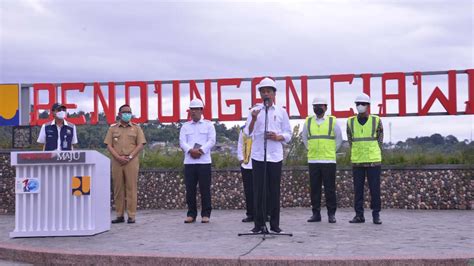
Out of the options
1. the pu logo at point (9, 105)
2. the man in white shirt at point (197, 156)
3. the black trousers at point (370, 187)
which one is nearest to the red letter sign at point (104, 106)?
the pu logo at point (9, 105)

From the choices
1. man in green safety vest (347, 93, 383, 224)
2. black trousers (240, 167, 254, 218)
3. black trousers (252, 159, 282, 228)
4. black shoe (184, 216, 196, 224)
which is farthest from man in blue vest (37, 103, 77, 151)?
man in green safety vest (347, 93, 383, 224)

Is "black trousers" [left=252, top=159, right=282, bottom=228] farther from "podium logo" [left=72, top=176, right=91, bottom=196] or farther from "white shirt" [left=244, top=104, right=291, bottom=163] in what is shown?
"podium logo" [left=72, top=176, right=91, bottom=196]

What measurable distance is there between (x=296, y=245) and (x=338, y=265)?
129 cm


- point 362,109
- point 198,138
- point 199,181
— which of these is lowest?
point 199,181

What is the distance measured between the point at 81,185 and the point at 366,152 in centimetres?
438

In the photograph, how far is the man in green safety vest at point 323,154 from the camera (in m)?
11.5

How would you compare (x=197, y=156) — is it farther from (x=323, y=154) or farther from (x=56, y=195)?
(x=56, y=195)

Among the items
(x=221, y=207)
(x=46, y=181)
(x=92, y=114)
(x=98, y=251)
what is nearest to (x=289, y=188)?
(x=221, y=207)

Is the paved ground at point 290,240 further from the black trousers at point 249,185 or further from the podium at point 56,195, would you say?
the black trousers at point 249,185

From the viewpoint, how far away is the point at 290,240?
9070 millimetres

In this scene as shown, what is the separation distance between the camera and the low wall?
1434cm

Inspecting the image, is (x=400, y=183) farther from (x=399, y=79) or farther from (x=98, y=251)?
(x=98, y=251)

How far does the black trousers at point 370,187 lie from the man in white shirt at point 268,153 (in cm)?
215

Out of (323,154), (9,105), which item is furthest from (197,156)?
(9,105)
